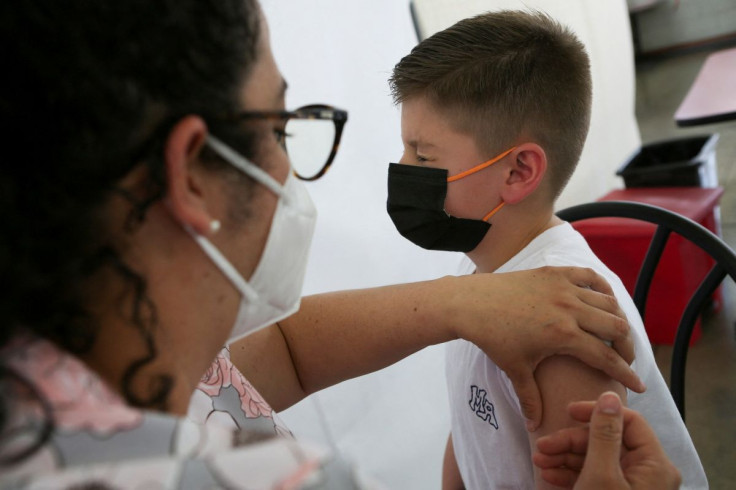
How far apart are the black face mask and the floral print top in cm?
72

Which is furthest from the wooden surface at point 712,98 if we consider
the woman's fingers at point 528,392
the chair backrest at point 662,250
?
the woman's fingers at point 528,392

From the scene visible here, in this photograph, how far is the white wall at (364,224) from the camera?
161 cm

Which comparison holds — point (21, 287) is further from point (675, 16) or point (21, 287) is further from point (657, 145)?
point (675, 16)

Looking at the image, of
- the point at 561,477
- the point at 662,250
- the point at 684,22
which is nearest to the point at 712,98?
the point at 662,250

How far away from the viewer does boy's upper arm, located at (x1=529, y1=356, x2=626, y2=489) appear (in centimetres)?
91

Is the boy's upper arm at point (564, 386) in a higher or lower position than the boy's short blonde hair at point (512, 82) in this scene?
lower

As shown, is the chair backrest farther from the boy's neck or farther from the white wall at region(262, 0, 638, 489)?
the white wall at region(262, 0, 638, 489)

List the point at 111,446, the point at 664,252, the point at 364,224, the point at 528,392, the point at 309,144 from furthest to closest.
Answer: the point at 664,252 < the point at 364,224 < the point at 528,392 < the point at 309,144 < the point at 111,446

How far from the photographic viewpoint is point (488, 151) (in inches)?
46.8

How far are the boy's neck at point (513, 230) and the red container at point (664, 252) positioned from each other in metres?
1.25

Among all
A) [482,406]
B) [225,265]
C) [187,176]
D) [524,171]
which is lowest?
[482,406]

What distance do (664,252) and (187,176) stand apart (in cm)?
221

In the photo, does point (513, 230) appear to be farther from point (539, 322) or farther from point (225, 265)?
point (225, 265)

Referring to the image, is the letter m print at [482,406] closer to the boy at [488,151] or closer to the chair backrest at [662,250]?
the boy at [488,151]
